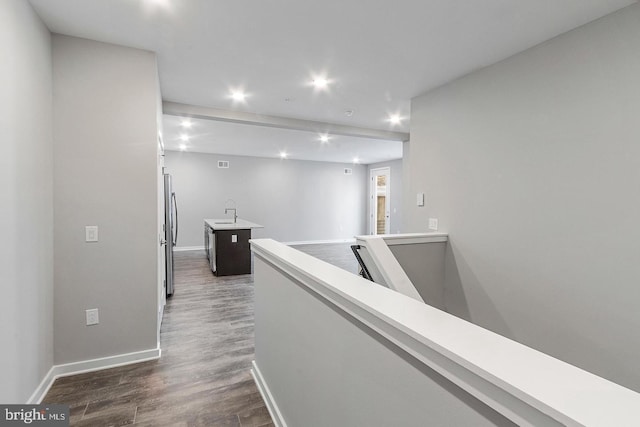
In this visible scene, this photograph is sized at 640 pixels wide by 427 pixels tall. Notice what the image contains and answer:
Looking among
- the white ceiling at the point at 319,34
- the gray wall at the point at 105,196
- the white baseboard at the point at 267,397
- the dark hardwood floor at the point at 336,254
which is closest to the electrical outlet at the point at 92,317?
the gray wall at the point at 105,196

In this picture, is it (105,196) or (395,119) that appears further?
(395,119)

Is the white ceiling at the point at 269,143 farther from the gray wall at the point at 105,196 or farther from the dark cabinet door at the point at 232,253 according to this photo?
the gray wall at the point at 105,196

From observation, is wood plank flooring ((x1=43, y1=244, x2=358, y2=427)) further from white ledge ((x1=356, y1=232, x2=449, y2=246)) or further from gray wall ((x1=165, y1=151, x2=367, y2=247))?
gray wall ((x1=165, y1=151, x2=367, y2=247))

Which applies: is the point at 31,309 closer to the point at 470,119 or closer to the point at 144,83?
the point at 144,83

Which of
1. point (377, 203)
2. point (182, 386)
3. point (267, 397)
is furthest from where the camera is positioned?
point (377, 203)

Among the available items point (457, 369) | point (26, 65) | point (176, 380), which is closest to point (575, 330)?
point (457, 369)

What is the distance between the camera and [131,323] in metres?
2.61

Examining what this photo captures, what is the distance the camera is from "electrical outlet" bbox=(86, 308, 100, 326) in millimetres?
2459

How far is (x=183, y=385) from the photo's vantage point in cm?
228

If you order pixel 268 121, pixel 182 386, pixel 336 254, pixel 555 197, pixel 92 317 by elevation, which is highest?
pixel 268 121

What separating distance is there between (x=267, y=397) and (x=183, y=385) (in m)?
0.70

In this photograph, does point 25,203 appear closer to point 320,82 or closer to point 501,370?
point 501,370

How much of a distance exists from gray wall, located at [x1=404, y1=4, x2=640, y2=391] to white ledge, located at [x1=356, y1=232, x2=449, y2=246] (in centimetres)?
15

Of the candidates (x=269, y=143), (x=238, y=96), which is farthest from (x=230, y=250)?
(x=238, y=96)
